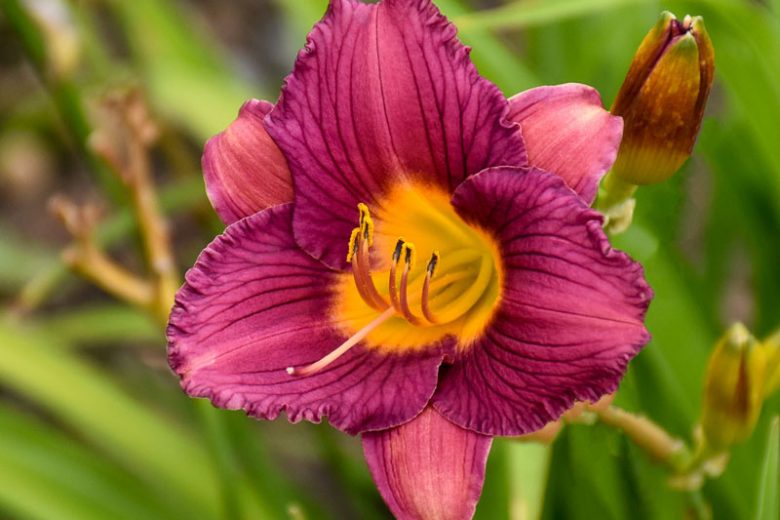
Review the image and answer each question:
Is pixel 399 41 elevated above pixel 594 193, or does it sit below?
above

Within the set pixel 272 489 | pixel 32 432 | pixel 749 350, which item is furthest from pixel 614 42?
pixel 32 432

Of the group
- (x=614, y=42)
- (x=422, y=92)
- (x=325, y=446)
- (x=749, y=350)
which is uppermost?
(x=422, y=92)

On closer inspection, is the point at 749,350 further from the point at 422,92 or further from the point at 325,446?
the point at 325,446

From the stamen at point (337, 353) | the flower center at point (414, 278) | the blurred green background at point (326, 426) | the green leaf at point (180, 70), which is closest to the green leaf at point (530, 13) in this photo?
the blurred green background at point (326, 426)

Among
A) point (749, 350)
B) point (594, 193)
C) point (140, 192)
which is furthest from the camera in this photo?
point (140, 192)

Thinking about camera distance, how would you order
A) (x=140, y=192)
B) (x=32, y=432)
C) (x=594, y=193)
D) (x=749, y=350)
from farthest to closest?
(x=32, y=432) → (x=140, y=192) → (x=749, y=350) → (x=594, y=193)

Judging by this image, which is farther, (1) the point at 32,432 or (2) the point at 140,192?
(1) the point at 32,432
